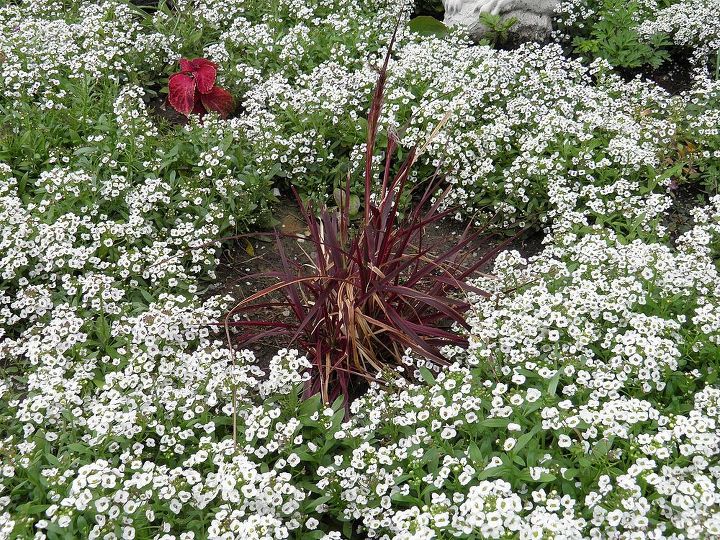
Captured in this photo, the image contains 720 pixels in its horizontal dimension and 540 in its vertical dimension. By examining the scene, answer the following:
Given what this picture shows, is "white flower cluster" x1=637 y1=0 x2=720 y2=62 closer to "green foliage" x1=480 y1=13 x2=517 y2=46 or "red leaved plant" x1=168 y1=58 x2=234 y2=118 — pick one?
"green foliage" x1=480 y1=13 x2=517 y2=46

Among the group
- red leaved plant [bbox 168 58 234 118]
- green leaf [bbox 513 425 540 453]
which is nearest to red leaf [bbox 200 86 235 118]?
red leaved plant [bbox 168 58 234 118]

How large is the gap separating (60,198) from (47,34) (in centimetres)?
212

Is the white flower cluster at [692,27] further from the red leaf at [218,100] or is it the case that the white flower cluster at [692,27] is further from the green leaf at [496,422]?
the green leaf at [496,422]

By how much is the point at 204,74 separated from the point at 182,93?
236mm

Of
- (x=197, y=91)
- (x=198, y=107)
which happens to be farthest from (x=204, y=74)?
(x=198, y=107)

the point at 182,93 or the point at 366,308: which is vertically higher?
the point at 182,93

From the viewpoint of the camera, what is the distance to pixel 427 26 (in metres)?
7.02

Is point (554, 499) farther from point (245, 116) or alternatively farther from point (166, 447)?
point (245, 116)

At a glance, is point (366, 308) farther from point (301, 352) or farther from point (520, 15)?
point (520, 15)

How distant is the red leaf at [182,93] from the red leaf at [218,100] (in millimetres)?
128

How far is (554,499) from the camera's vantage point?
9.04ft

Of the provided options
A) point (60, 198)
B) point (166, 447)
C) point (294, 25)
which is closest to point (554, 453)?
point (166, 447)

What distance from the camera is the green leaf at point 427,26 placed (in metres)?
7.00

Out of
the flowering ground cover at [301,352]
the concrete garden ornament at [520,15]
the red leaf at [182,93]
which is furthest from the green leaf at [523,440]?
the concrete garden ornament at [520,15]
